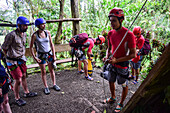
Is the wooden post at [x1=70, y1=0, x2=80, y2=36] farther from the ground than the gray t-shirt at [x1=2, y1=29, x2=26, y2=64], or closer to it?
farther from the ground

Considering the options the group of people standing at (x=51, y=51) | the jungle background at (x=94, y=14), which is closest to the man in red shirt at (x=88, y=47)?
the group of people standing at (x=51, y=51)

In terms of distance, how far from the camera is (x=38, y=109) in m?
2.64

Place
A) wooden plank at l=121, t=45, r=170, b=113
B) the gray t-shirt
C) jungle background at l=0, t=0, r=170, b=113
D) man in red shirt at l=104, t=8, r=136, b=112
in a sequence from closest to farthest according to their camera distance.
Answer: wooden plank at l=121, t=45, r=170, b=113, man in red shirt at l=104, t=8, r=136, b=112, the gray t-shirt, jungle background at l=0, t=0, r=170, b=113

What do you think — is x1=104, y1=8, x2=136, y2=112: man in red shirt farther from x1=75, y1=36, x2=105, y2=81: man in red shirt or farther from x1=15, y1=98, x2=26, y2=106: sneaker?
x1=15, y1=98, x2=26, y2=106: sneaker

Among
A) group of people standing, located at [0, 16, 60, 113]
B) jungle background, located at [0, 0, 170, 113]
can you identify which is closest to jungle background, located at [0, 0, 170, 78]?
jungle background, located at [0, 0, 170, 113]

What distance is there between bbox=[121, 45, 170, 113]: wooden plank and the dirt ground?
147 cm

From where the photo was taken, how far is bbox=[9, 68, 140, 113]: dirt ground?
8.60 feet

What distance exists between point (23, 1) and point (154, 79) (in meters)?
6.87

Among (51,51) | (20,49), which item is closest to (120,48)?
(51,51)

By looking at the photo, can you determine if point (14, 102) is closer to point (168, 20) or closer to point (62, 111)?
point (62, 111)

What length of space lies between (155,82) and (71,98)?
2.45 metres

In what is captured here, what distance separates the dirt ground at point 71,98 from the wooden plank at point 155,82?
1468 mm

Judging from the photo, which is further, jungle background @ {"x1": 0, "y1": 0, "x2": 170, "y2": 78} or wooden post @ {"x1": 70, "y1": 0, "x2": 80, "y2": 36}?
jungle background @ {"x1": 0, "y1": 0, "x2": 170, "y2": 78}

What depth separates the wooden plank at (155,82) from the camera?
0.98 metres
